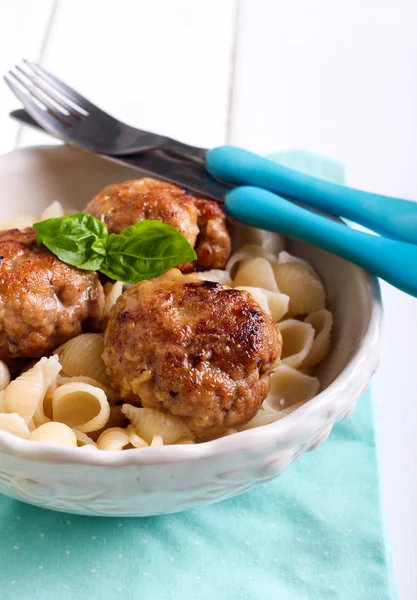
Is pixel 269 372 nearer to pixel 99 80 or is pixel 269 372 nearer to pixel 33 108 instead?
pixel 33 108

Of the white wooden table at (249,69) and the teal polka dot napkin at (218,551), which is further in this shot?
the white wooden table at (249,69)

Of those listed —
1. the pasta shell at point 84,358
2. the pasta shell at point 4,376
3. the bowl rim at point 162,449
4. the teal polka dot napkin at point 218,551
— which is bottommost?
the teal polka dot napkin at point 218,551

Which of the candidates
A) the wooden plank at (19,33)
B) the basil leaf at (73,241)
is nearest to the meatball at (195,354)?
the basil leaf at (73,241)

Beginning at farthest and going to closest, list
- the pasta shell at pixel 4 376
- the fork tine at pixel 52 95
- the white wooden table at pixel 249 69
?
the white wooden table at pixel 249 69 → the fork tine at pixel 52 95 → the pasta shell at pixel 4 376

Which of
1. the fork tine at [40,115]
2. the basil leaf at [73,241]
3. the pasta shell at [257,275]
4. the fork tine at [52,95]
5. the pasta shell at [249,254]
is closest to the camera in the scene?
the basil leaf at [73,241]

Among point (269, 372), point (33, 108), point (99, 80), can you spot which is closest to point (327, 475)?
point (269, 372)

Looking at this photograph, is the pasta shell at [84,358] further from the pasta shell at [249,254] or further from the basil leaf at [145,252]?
the pasta shell at [249,254]

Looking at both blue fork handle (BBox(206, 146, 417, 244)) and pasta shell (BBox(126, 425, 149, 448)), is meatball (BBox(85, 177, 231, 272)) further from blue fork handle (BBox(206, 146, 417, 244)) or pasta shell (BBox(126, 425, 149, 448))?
pasta shell (BBox(126, 425, 149, 448))
